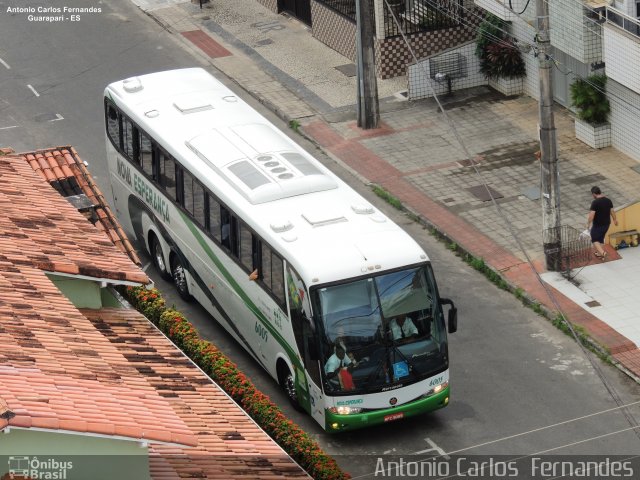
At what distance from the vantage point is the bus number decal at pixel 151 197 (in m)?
29.3

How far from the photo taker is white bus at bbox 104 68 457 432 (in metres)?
23.3

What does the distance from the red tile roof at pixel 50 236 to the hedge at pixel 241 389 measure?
176 cm

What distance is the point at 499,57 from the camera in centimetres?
3822

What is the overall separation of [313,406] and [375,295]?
2289 millimetres

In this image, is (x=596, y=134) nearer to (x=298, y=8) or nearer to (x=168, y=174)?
(x=168, y=174)

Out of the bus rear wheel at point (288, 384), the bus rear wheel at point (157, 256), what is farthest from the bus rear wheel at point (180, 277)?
the bus rear wheel at point (288, 384)

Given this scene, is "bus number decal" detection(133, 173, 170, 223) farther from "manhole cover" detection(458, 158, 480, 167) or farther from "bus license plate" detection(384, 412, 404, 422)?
"manhole cover" detection(458, 158, 480, 167)

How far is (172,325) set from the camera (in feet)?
78.6

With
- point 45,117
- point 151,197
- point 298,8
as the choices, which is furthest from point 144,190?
point 298,8

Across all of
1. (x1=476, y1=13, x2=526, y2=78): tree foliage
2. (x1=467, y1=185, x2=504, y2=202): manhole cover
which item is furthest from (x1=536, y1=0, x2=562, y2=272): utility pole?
(x1=476, y1=13, x2=526, y2=78): tree foliage

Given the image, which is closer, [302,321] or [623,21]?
[302,321]

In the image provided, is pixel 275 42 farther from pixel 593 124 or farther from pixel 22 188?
pixel 22 188

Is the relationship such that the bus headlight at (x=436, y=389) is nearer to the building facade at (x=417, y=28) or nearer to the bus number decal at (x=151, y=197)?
the bus number decal at (x=151, y=197)

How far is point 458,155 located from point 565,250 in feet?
21.7
